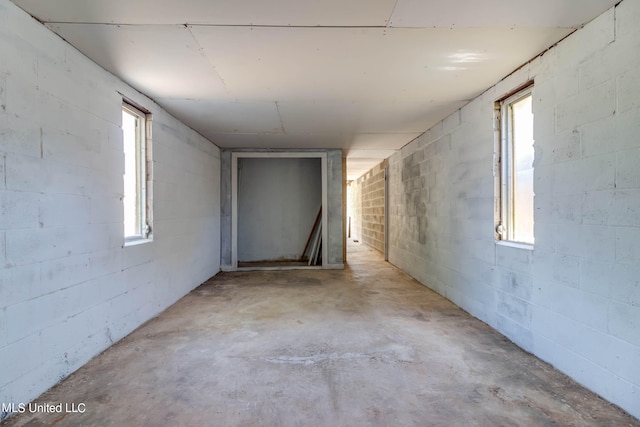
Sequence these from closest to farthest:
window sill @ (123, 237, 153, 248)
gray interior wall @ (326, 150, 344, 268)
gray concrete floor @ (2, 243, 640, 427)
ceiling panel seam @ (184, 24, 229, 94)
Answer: gray concrete floor @ (2, 243, 640, 427), ceiling panel seam @ (184, 24, 229, 94), window sill @ (123, 237, 153, 248), gray interior wall @ (326, 150, 344, 268)

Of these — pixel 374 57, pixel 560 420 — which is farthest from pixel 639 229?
pixel 374 57

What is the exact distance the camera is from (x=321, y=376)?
88.0 inches

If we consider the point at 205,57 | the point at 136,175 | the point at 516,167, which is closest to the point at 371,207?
the point at 516,167

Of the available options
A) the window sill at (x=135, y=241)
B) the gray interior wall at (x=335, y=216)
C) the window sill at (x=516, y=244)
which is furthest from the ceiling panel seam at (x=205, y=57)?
the gray interior wall at (x=335, y=216)

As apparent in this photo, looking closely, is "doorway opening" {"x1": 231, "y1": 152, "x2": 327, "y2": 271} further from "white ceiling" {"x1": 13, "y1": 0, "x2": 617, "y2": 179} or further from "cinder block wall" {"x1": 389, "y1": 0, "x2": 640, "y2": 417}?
"cinder block wall" {"x1": 389, "y1": 0, "x2": 640, "y2": 417}

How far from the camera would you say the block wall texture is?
8320 millimetres

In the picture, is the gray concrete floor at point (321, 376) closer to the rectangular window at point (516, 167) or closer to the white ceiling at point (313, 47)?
the rectangular window at point (516, 167)

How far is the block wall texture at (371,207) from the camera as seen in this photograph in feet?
27.3

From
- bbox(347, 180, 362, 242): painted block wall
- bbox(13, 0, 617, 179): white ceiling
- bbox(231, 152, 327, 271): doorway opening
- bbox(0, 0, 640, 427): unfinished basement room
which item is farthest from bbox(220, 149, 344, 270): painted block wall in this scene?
bbox(347, 180, 362, 242): painted block wall

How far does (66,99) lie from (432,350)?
11.2 feet

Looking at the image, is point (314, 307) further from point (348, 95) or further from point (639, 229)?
point (639, 229)

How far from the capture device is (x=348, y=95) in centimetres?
333

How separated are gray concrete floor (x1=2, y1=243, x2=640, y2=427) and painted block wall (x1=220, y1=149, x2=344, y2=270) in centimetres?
261

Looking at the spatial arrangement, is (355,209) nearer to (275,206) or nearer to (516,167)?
(275,206)
